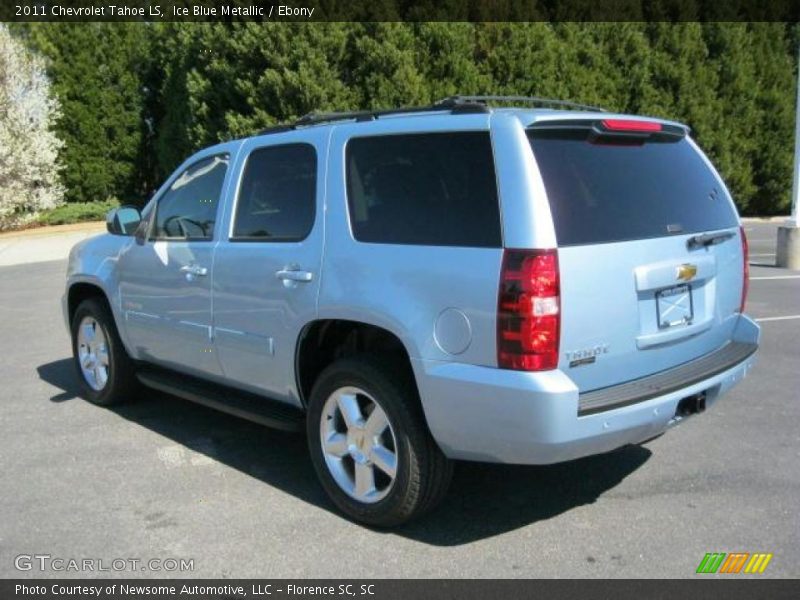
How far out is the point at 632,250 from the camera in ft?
11.1

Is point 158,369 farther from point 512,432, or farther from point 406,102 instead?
point 406,102

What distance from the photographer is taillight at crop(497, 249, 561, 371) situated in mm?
3107

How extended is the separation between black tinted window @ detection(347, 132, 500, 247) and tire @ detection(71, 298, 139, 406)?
2.67m

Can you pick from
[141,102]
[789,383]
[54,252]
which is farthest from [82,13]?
[789,383]

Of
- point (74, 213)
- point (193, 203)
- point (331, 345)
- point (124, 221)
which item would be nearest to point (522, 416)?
point (331, 345)

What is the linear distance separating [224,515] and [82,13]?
2448cm

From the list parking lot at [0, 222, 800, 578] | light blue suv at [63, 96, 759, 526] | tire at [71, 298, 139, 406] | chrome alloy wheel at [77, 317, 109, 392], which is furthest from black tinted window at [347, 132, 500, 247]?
chrome alloy wheel at [77, 317, 109, 392]

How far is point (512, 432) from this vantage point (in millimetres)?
3193

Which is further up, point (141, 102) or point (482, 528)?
point (141, 102)

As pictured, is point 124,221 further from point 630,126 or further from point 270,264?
point 630,126

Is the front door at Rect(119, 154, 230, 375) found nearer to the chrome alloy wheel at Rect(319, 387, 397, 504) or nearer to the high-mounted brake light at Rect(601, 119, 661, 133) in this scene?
the chrome alloy wheel at Rect(319, 387, 397, 504)

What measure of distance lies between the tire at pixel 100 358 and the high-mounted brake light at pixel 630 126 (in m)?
3.79

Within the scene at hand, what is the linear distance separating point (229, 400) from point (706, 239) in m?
2.76

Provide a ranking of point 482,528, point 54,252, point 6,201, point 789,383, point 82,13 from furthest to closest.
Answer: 1. point 82,13
2. point 6,201
3. point 54,252
4. point 789,383
5. point 482,528
